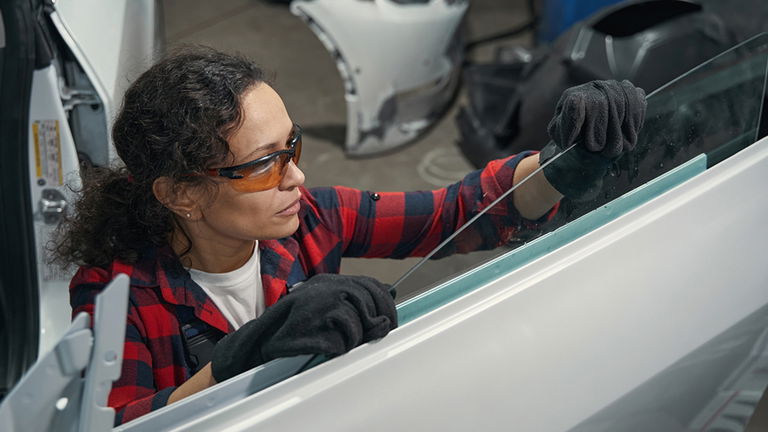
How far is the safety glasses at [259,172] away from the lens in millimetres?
1147

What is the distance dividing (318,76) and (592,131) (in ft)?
9.03

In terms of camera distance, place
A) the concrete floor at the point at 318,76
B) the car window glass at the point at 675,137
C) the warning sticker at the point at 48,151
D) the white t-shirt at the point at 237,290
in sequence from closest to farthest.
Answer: the car window glass at the point at 675,137 → the white t-shirt at the point at 237,290 → the warning sticker at the point at 48,151 → the concrete floor at the point at 318,76

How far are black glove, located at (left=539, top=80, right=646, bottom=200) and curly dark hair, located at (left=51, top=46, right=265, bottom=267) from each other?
49 cm

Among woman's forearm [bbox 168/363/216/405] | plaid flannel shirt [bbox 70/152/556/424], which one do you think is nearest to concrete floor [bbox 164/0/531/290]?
plaid flannel shirt [bbox 70/152/556/424]

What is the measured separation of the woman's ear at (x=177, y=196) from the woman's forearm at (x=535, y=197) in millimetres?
503

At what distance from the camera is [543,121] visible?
2857mm

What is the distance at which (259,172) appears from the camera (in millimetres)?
1156

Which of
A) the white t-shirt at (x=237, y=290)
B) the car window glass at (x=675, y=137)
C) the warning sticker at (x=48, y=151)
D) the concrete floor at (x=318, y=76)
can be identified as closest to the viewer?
the car window glass at (x=675, y=137)

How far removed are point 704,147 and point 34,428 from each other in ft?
3.62

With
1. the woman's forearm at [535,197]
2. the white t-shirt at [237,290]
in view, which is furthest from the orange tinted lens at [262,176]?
the woman's forearm at [535,197]

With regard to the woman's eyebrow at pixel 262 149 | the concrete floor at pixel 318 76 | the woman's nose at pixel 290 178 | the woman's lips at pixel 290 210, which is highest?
the woman's eyebrow at pixel 262 149

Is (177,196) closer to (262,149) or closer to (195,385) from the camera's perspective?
(262,149)

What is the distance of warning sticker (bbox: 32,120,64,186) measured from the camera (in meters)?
1.74

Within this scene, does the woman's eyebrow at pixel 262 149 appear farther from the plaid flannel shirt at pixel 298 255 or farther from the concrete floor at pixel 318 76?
the concrete floor at pixel 318 76
